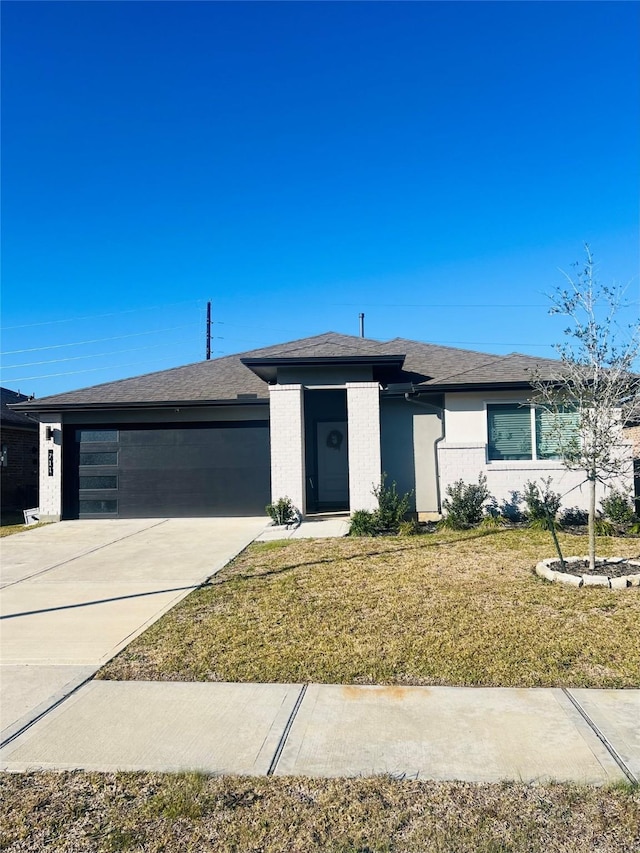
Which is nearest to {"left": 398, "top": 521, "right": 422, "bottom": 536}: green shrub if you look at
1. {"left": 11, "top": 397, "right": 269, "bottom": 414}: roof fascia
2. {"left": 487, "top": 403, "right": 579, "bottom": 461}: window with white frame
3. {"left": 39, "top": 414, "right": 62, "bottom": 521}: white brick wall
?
{"left": 487, "top": 403, "right": 579, "bottom": 461}: window with white frame

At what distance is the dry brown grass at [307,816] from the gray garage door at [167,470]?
37.1 feet

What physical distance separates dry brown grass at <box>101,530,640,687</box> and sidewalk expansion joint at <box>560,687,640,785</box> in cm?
26

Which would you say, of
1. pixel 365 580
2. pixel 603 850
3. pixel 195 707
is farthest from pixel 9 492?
pixel 603 850

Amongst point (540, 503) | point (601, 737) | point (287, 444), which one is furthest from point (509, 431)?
point (601, 737)

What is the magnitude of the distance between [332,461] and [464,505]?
15.5ft

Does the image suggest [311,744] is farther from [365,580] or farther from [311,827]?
[365,580]

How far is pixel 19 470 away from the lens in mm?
18375

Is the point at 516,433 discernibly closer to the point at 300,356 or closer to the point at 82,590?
the point at 300,356

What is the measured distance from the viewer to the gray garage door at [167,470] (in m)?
14.5

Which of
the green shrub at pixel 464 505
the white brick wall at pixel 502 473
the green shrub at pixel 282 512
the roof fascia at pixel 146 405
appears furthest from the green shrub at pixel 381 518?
the roof fascia at pixel 146 405

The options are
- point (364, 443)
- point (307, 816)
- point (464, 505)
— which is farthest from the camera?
point (364, 443)

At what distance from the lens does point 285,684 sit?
4477 millimetres

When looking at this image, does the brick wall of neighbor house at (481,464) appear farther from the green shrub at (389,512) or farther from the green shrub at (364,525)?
the green shrub at (364,525)

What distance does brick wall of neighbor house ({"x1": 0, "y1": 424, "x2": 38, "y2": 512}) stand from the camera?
58.2ft
